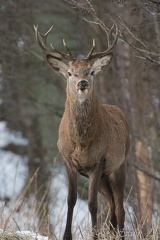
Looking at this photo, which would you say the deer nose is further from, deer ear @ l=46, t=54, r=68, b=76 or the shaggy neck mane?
deer ear @ l=46, t=54, r=68, b=76

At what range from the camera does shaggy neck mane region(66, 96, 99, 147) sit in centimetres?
1123

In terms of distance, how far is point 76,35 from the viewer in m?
21.4

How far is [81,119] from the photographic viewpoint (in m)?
11.3

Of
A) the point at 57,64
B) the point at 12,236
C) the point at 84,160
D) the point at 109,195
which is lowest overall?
the point at 12,236

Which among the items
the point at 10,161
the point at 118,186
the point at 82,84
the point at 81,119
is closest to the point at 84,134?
the point at 81,119

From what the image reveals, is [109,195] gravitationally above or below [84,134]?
below

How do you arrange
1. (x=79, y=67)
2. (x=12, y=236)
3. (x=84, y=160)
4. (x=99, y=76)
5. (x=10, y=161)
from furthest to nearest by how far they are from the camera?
(x=10, y=161), (x=99, y=76), (x=79, y=67), (x=84, y=160), (x=12, y=236)

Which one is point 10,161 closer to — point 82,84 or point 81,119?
point 81,119

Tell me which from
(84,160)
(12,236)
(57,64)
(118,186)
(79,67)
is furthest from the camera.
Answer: (118,186)

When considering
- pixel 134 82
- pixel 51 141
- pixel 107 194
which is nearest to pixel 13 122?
pixel 51 141

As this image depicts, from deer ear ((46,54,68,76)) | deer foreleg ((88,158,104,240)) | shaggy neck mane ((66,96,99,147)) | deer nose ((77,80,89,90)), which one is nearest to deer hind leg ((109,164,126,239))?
deer foreleg ((88,158,104,240))

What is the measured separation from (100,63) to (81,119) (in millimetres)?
880

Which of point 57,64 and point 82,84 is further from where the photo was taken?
point 57,64

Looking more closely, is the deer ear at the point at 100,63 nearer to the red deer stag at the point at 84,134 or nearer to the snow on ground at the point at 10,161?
the red deer stag at the point at 84,134
